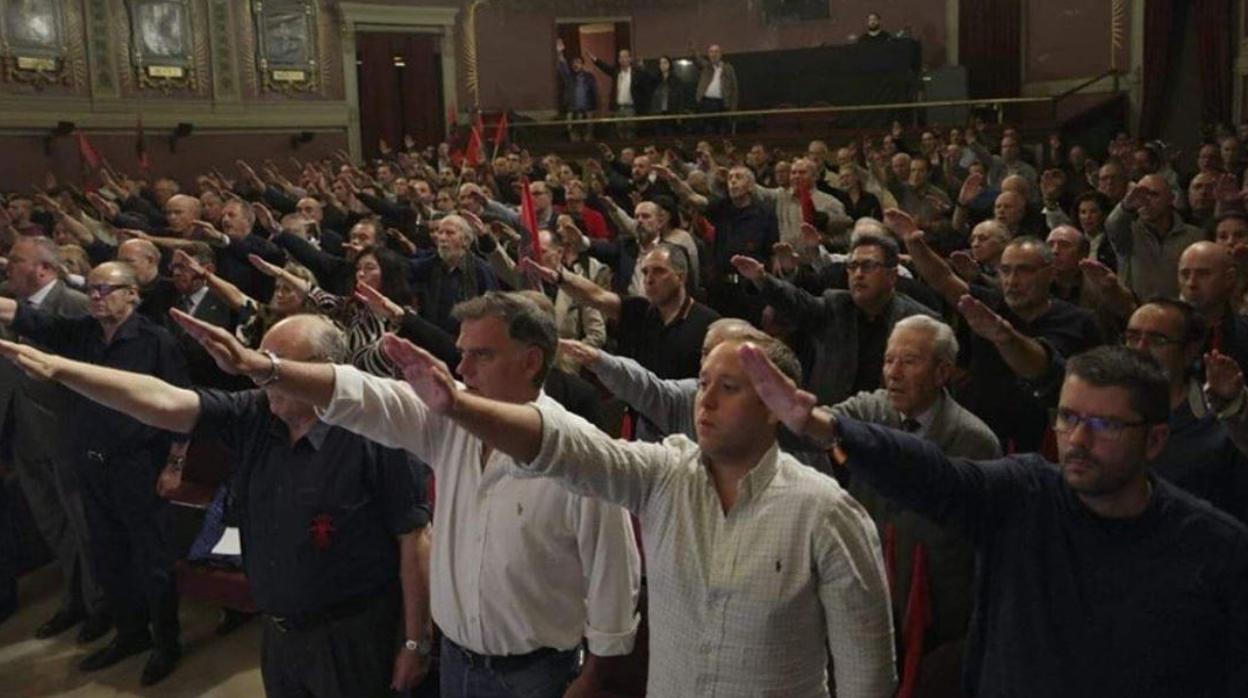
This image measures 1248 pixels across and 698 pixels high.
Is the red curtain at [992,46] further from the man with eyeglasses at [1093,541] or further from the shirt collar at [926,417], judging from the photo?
the man with eyeglasses at [1093,541]

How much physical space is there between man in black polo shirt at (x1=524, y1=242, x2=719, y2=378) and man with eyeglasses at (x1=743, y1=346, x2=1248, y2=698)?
2139 mm

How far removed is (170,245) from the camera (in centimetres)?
606

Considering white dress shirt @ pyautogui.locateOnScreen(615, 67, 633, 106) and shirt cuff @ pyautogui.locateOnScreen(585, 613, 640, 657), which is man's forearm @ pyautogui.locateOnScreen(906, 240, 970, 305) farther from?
white dress shirt @ pyautogui.locateOnScreen(615, 67, 633, 106)

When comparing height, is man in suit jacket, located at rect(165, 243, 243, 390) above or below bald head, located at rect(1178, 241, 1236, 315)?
below

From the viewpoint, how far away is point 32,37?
12555 millimetres

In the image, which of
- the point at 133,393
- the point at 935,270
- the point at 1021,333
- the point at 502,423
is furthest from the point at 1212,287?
the point at 133,393

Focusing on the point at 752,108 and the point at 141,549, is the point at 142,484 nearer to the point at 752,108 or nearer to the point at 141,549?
the point at 141,549

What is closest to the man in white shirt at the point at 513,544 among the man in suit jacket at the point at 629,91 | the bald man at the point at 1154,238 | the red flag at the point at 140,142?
the bald man at the point at 1154,238

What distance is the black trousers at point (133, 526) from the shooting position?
4.14m

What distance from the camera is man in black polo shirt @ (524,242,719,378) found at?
4.06 m

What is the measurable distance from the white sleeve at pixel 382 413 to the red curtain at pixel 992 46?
12928mm

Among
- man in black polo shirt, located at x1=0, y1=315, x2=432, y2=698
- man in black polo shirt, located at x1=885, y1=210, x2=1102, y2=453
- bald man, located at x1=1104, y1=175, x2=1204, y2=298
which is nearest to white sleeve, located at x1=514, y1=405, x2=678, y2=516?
man in black polo shirt, located at x1=0, y1=315, x2=432, y2=698

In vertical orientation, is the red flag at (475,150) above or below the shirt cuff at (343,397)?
above

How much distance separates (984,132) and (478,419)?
10562 mm
